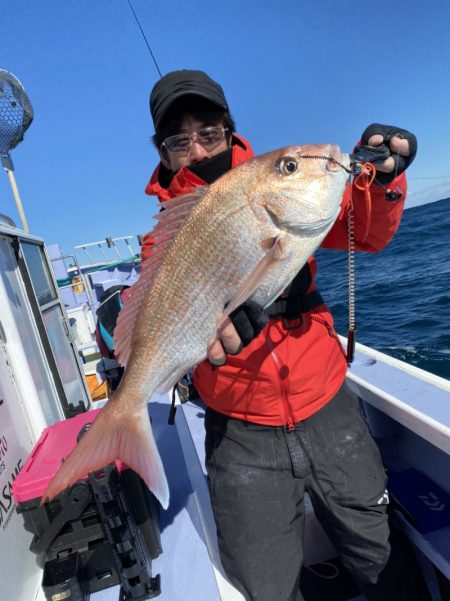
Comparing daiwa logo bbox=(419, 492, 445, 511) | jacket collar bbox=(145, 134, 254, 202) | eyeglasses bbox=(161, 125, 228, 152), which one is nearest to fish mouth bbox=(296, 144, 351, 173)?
jacket collar bbox=(145, 134, 254, 202)

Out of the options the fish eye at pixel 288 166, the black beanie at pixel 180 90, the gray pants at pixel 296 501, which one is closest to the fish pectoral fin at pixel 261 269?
the fish eye at pixel 288 166

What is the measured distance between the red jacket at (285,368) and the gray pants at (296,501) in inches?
4.3

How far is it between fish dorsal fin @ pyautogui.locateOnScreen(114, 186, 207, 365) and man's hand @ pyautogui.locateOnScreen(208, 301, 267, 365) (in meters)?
0.42

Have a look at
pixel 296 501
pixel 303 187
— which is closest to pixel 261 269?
pixel 303 187

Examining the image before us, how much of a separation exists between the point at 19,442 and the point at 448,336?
829cm

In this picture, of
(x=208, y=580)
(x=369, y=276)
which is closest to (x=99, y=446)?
(x=208, y=580)

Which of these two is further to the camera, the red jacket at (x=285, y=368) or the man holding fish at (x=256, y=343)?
the red jacket at (x=285, y=368)

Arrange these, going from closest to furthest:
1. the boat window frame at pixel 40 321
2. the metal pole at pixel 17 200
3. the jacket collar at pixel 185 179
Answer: the jacket collar at pixel 185 179
the boat window frame at pixel 40 321
the metal pole at pixel 17 200

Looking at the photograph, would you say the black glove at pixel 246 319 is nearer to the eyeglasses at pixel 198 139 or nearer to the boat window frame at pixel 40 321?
the eyeglasses at pixel 198 139

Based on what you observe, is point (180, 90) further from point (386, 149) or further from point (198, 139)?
point (386, 149)

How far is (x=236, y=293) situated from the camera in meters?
1.70

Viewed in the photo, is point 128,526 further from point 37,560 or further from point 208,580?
point 37,560

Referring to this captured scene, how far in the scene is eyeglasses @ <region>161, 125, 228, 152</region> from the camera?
231 cm

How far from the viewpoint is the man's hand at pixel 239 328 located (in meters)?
1.73
